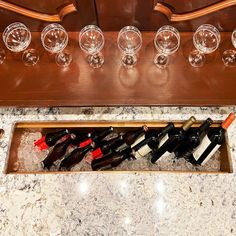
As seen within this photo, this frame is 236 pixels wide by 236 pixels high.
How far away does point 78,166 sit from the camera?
5.67 feet

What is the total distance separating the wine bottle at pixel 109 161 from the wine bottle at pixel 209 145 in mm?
368

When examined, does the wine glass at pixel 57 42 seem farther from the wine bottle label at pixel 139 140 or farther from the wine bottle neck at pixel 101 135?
the wine bottle label at pixel 139 140

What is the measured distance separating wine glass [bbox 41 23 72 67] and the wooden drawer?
12.9 inches

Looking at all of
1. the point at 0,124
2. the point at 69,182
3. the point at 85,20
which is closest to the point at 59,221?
the point at 69,182

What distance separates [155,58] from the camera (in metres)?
1.65

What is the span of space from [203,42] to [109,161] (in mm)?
805

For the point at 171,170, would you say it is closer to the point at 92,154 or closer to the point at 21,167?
the point at 92,154

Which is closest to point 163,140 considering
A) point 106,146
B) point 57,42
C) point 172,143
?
point 172,143

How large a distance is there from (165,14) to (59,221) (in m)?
1.12

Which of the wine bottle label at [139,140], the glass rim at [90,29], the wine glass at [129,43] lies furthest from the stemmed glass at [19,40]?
the wine bottle label at [139,140]

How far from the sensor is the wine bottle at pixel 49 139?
5.52 ft

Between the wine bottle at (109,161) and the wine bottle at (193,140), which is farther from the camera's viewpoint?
the wine bottle at (109,161)

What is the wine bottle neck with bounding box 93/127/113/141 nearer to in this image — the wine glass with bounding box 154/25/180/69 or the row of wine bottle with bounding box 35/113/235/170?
the row of wine bottle with bounding box 35/113/235/170

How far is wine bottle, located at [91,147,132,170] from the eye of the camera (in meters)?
1.71
